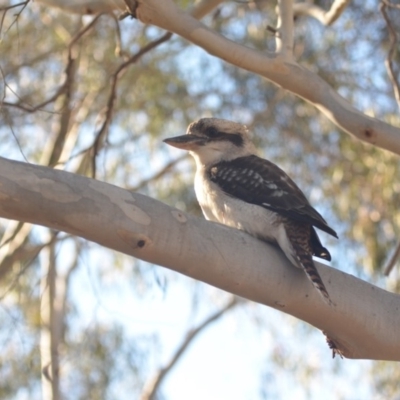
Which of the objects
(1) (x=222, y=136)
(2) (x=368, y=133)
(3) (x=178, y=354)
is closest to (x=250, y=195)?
(2) (x=368, y=133)

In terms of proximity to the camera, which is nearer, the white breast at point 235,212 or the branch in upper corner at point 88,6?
the white breast at point 235,212

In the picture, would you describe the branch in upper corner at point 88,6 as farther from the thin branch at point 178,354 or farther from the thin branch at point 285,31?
the thin branch at point 178,354

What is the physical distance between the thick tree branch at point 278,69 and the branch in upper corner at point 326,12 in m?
0.79

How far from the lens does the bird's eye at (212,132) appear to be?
3.75 meters

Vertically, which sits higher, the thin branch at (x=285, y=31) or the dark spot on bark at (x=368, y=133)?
the thin branch at (x=285, y=31)

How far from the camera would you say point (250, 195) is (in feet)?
10.7

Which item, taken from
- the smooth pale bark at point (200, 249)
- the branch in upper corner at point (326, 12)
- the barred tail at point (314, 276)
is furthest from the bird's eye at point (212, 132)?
the barred tail at point (314, 276)

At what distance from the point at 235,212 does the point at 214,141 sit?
1.81 feet

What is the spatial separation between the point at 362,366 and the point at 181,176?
208 centimetres

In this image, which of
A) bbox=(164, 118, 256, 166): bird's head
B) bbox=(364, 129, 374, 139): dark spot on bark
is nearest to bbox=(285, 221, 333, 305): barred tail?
bbox=(364, 129, 374, 139): dark spot on bark

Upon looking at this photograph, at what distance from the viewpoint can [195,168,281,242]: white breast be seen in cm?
310

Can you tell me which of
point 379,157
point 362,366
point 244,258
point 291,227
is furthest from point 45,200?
point 362,366

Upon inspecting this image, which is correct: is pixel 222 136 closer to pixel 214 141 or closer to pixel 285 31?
pixel 214 141

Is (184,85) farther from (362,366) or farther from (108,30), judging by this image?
(362,366)
